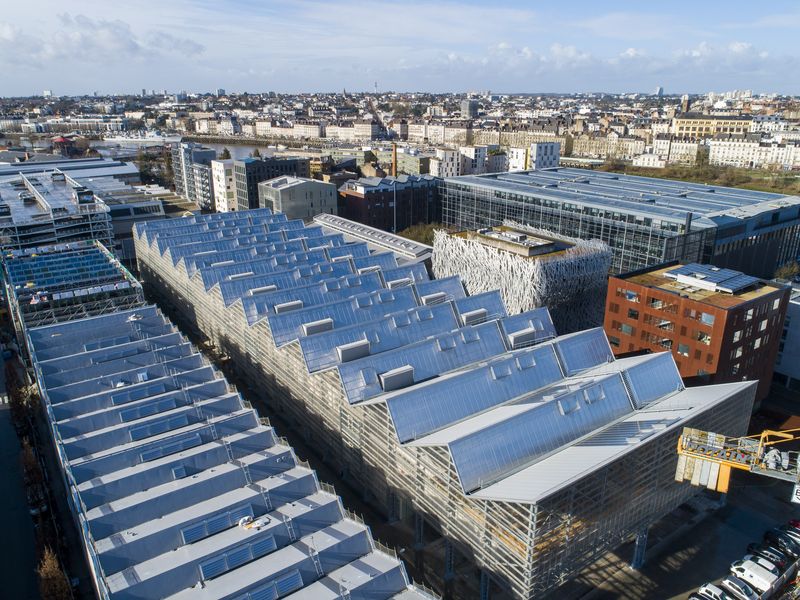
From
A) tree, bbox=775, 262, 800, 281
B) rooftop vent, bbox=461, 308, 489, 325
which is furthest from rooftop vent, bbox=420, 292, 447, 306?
tree, bbox=775, 262, 800, 281

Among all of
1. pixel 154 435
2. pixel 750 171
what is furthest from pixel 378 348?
pixel 750 171

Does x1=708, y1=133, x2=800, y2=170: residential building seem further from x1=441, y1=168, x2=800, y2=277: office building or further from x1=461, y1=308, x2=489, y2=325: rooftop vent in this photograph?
x1=461, y1=308, x2=489, y2=325: rooftop vent

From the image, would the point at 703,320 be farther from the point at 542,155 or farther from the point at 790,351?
the point at 542,155

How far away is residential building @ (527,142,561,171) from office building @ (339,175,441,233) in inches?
1316

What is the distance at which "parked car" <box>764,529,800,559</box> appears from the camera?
28770 millimetres

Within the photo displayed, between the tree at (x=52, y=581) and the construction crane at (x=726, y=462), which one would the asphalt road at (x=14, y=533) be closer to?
the tree at (x=52, y=581)

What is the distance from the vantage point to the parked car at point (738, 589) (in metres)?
25.9

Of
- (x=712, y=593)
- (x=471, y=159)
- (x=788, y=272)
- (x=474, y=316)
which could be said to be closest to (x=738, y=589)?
(x=712, y=593)

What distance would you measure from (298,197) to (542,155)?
5664 centimetres

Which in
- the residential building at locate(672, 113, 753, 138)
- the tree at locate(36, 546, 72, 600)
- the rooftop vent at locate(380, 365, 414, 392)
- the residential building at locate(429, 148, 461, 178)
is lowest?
the tree at locate(36, 546, 72, 600)

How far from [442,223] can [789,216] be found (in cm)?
4347

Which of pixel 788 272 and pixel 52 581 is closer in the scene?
pixel 52 581

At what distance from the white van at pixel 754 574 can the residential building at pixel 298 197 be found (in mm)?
67351

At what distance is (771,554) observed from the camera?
28.2 meters
